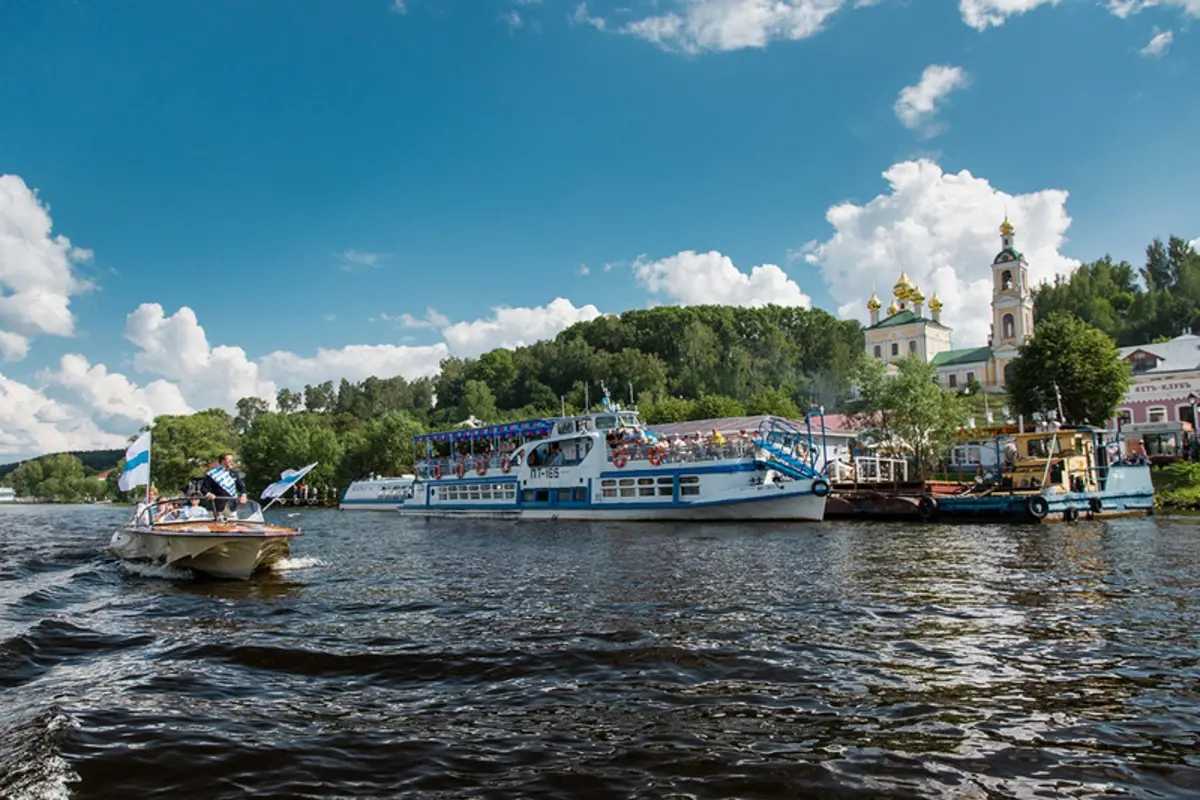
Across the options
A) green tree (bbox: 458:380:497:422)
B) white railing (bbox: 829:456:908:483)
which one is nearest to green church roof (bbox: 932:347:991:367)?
white railing (bbox: 829:456:908:483)

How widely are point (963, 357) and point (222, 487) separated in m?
118

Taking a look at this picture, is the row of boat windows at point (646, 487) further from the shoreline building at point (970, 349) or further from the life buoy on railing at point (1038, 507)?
the shoreline building at point (970, 349)

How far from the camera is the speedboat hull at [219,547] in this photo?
20.3 meters

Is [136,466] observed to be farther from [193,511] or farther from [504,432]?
[504,432]

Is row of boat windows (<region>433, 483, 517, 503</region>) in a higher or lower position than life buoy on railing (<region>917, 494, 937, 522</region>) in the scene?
higher

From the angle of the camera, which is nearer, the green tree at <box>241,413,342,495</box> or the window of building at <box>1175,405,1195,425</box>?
the window of building at <box>1175,405,1195,425</box>

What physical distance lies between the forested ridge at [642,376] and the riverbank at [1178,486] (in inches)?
1632

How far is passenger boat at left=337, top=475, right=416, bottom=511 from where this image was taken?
→ 78938 mm

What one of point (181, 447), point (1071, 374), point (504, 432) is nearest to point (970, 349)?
point (1071, 374)

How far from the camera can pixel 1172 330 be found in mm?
121000

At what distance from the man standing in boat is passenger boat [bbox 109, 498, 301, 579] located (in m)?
0.21

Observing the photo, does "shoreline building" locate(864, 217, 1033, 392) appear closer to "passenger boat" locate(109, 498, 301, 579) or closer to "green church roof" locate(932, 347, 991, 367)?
"green church roof" locate(932, 347, 991, 367)

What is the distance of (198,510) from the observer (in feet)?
73.2

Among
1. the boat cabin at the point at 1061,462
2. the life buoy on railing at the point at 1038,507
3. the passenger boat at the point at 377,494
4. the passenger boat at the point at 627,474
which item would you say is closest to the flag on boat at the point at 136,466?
the passenger boat at the point at 627,474
